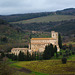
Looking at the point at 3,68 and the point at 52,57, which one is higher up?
the point at 3,68

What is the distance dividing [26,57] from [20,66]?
12155 mm

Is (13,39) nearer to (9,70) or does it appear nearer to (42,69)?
(42,69)

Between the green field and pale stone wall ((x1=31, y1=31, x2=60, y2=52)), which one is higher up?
pale stone wall ((x1=31, y1=31, x2=60, y2=52))

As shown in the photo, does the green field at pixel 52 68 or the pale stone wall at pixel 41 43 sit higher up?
the pale stone wall at pixel 41 43

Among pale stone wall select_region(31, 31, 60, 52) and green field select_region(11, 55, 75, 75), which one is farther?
pale stone wall select_region(31, 31, 60, 52)

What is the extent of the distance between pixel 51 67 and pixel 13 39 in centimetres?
7117

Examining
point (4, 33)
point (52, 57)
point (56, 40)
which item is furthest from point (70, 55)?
point (4, 33)

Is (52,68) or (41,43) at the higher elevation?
(41,43)

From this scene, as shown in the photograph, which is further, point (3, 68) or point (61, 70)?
point (61, 70)

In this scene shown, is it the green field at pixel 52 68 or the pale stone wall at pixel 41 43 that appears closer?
the green field at pixel 52 68

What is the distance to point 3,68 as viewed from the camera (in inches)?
1431

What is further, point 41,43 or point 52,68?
point 41,43

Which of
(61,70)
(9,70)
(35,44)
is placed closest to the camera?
(9,70)

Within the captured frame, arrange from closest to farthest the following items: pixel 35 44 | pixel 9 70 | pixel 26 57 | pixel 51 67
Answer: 1. pixel 9 70
2. pixel 51 67
3. pixel 26 57
4. pixel 35 44
